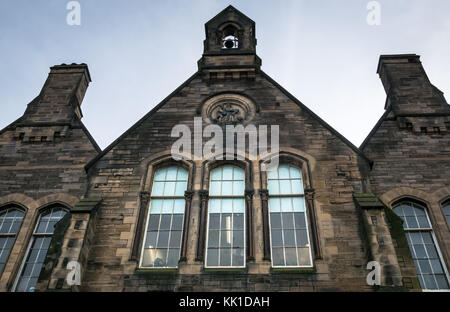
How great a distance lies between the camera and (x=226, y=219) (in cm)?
1009

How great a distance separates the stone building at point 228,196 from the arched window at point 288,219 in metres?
0.03

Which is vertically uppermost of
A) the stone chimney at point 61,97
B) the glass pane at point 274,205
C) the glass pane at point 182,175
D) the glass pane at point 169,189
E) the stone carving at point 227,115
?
the stone chimney at point 61,97

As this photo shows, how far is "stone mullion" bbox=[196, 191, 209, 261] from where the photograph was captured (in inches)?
367

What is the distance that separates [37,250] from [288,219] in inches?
265

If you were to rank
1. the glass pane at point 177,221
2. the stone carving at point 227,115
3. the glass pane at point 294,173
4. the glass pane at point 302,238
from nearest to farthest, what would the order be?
the glass pane at point 302,238
the glass pane at point 177,221
the glass pane at point 294,173
the stone carving at point 227,115

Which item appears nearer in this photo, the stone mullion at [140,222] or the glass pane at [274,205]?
the stone mullion at [140,222]

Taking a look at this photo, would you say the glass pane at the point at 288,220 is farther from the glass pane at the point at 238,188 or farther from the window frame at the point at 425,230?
the window frame at the point at 425,230

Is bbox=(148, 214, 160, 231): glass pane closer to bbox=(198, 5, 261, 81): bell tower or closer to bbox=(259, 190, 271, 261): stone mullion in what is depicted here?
bbox=(259, 190, 271, 261): stone mullion

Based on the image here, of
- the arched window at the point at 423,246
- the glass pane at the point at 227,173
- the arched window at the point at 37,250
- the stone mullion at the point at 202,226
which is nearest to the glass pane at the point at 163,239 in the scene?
the stone mullion at the point at 202,226

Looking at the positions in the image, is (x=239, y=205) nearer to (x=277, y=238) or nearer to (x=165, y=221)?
(x=277, y=238)

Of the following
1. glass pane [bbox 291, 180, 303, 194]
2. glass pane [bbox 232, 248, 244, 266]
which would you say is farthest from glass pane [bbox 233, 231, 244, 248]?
glass pane [bbox 291, 180, 303, 194]

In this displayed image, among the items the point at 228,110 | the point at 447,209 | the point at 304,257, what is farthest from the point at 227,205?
the point at 447,209

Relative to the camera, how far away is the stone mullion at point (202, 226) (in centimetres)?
931

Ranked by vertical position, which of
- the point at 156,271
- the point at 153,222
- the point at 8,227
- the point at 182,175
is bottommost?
the point at 156,271
